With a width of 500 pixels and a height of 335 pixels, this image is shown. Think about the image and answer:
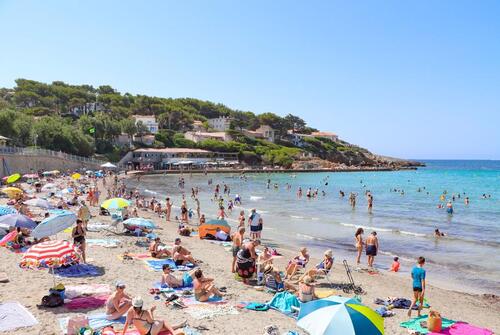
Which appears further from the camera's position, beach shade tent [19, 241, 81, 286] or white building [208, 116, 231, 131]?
white building [208, 116, 231, 131]

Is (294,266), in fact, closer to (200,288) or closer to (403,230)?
(200,288)

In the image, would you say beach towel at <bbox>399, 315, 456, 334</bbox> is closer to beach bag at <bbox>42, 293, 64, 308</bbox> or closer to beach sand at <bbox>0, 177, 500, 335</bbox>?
beach sand at <bbox>0, 177, 500, 335</bbox>

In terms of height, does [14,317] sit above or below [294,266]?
below

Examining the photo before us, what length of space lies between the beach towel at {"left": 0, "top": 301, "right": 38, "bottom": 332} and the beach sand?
0.15 m

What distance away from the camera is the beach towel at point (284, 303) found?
8562mm

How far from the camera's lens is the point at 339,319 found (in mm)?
5543

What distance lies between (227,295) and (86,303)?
2.92 m

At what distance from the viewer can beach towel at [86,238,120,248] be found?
13.8 metres

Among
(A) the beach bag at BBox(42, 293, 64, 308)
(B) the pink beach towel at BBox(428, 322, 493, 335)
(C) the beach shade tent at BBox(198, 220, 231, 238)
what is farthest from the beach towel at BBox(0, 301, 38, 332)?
(C) the beach shade tent at BBox(198, 220, 231, 238)

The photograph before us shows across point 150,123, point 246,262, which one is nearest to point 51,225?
point 246,262

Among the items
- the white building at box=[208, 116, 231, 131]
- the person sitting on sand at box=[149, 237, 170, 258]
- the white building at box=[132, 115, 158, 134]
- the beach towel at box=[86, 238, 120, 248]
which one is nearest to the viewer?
the person sitting on sand at box=[149, 237, 170, 258]

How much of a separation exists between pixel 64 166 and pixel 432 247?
150 ft

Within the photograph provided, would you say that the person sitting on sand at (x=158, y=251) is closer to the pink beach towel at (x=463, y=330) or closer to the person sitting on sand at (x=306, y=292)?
the person sitting on sand at (x=306, y=292)

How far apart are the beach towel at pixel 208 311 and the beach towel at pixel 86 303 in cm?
170
